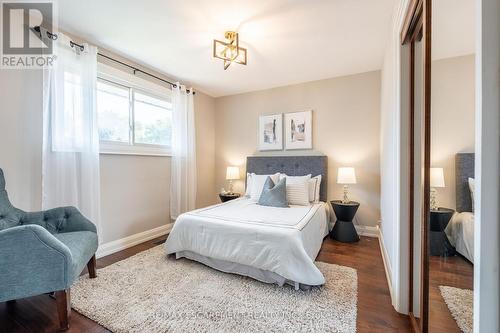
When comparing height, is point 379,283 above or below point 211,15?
below

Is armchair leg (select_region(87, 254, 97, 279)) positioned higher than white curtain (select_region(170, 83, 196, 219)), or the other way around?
white curtain (select_region(170, 83, 196, 219))

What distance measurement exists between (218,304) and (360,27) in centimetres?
288

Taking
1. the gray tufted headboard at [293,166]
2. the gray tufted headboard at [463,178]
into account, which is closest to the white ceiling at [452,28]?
the gray tufted headboard at [463,178]

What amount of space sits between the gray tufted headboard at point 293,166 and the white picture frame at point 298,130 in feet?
0.77

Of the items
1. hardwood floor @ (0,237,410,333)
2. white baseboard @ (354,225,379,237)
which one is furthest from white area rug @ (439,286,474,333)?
white baseboard @ (354,225,379,237)

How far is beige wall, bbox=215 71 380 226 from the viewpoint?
330 centimetres

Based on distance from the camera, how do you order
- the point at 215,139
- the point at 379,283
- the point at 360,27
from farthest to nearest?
the point at 215,139 < the point at 360,27 < the point at 379,283

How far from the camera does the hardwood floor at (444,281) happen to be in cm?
81

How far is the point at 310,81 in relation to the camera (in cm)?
372

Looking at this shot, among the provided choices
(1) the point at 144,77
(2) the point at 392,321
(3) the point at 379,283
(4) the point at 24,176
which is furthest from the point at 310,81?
(4) the point at 24,176

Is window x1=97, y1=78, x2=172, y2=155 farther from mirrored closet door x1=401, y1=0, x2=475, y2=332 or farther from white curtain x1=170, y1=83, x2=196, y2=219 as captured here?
mirrored closet door x1=401, y1=0, x2=475, y2=332

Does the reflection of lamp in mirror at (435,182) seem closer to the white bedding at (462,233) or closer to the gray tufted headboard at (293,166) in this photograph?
the white bedding at (462,233)

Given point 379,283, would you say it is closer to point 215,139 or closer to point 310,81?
point 310,81

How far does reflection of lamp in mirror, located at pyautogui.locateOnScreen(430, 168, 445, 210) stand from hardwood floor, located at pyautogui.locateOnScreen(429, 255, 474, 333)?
26 cm
